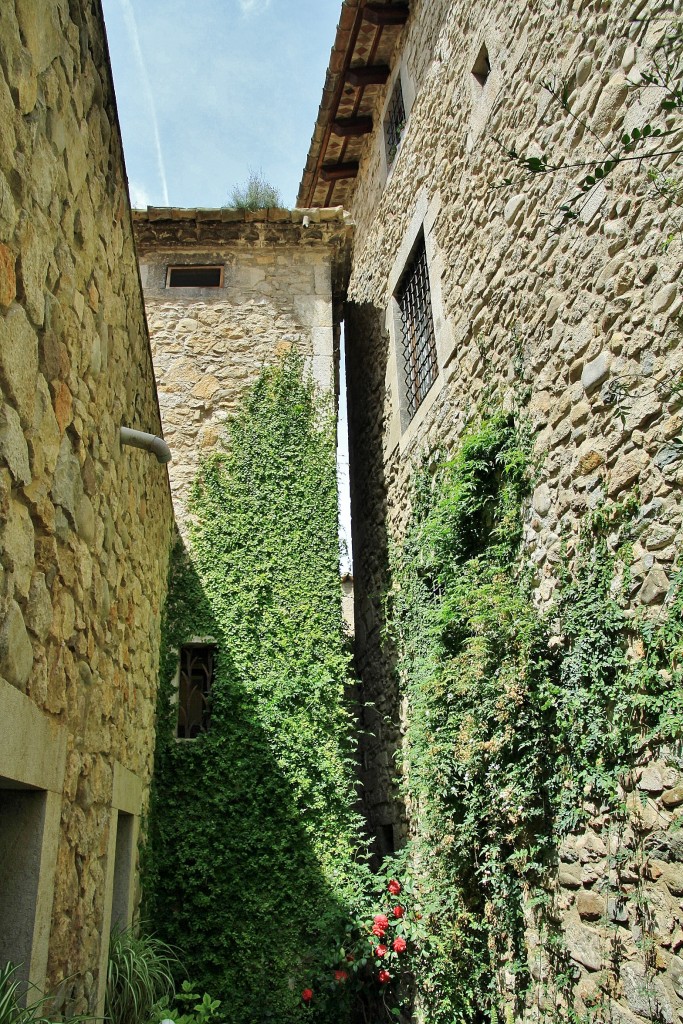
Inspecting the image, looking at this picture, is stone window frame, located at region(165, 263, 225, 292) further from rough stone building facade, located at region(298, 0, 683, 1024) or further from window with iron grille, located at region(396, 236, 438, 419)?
window with iron grille, located at region(396, 236, 438, 419)

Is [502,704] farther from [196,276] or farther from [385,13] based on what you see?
[385,13]

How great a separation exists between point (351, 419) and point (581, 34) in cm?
547

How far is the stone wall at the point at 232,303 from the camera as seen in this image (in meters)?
7.46

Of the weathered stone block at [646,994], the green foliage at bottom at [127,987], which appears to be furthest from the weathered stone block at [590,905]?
the green foliage at bottom at [127,987]

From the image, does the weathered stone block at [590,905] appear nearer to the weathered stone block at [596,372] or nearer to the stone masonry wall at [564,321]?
the stone masonry wall at [564,321]

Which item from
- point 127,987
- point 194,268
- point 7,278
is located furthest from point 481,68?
point 127,987

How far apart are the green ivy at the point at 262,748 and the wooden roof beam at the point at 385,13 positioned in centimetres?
420

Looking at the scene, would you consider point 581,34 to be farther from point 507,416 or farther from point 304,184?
point 304,184

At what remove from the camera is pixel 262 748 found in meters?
5.84

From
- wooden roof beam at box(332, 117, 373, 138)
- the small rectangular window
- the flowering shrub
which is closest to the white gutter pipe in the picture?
the small rectangular window

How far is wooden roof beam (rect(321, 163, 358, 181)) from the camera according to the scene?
9773 mm

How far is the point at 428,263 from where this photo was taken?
6.55 m

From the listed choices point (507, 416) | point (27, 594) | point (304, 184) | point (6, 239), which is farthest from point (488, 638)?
point (304, 184)

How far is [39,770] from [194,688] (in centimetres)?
428
